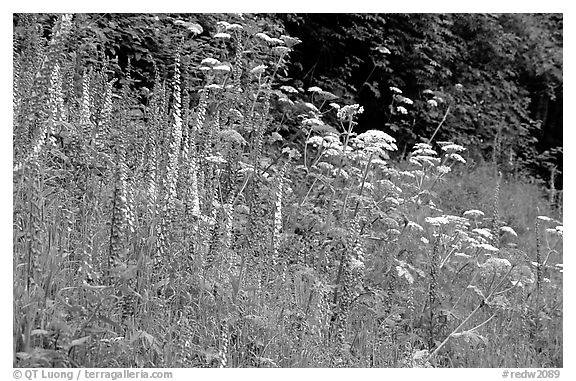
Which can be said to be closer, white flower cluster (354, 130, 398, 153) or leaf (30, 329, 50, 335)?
leaf (30, 329, 50, 335)

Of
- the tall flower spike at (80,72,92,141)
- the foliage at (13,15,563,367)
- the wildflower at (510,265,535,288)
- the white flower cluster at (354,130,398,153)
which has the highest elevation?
the tall flower spike at (80,72,92,141)

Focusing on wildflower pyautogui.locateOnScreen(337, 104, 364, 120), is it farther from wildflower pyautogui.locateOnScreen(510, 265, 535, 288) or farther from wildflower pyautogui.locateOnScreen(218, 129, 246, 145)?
wildflower pyautogui.locateOnScreen(510, 265, 535, 288)

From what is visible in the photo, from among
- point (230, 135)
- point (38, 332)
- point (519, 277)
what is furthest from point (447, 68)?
point (38, 332)

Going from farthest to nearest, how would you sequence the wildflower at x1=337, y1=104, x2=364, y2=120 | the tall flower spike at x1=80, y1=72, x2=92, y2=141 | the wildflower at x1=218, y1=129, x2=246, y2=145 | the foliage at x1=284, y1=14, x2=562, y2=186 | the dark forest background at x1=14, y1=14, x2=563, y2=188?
the foliage at x1=284, y1=14, x2=562, y2=186
the dark forest background at x1=14, y1=14, x2=563, y2=188
the wildflower at x1=337, y1=104, x2=364, y2=120
the wildflower at x1=218, y1=129, x2=246, y2=145
the tall flower spike at x1=80, y1=72, x2=92, y2=141

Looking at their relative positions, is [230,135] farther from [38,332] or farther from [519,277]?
[519,277]

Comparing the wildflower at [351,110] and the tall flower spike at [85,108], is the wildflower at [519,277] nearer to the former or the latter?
the wildflower at [351,110]

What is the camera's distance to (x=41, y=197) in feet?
10.0

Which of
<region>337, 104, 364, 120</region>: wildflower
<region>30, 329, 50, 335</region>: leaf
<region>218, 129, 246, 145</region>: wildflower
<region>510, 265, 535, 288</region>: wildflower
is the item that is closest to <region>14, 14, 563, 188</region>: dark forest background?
<region>337, 104, 364, 120</region>: wildflower

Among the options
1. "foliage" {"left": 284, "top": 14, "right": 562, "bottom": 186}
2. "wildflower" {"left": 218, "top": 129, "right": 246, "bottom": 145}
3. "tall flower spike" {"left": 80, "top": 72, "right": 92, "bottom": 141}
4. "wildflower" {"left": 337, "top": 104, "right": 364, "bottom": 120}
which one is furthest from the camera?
"foliage" {"left": 284, "top": 14, "right": 562, "bottom": 186}

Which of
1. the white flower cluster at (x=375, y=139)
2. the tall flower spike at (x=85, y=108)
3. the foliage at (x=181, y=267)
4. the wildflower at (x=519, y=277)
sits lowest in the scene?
the wildflower at (x=519, y=277)

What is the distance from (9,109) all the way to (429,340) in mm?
2912

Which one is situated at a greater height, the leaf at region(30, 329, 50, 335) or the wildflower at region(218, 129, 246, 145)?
the wildflower at region(218, 129, 246, 145)

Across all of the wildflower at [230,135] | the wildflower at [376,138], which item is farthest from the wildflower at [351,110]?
the wildflower at [230,135]
